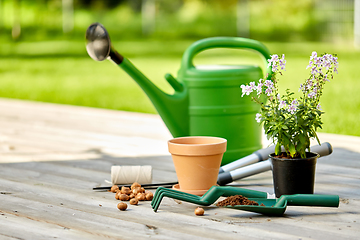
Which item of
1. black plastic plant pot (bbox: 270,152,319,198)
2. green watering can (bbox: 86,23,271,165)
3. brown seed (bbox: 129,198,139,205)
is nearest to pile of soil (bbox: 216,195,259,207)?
black plastic plant pot (bbox: 270,152,319,198)

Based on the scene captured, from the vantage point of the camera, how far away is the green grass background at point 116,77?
4340 millimetres

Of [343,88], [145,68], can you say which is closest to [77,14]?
[145,68]

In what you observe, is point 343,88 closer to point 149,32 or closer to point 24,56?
point 24,56

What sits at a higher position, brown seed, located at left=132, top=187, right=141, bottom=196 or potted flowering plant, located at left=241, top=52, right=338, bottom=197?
potted flowering plant, located at left=241, top=52, right=338, bottom=197

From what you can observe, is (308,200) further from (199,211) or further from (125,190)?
(125,190)

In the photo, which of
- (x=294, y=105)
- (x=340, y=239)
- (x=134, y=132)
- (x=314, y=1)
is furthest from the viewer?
(x=314, y=1)

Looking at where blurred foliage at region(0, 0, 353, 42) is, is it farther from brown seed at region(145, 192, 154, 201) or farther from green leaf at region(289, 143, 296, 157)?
brown seed at region(145, 192, 154, 201)

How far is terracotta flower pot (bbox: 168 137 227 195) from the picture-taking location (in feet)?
5.72

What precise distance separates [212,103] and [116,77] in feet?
15.6

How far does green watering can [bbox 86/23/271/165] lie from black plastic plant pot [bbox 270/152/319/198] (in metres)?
0.51

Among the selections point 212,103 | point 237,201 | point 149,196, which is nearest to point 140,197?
point 149,196

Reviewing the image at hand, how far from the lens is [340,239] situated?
1350 mm

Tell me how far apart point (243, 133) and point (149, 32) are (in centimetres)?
1138

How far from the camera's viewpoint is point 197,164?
1765mm
